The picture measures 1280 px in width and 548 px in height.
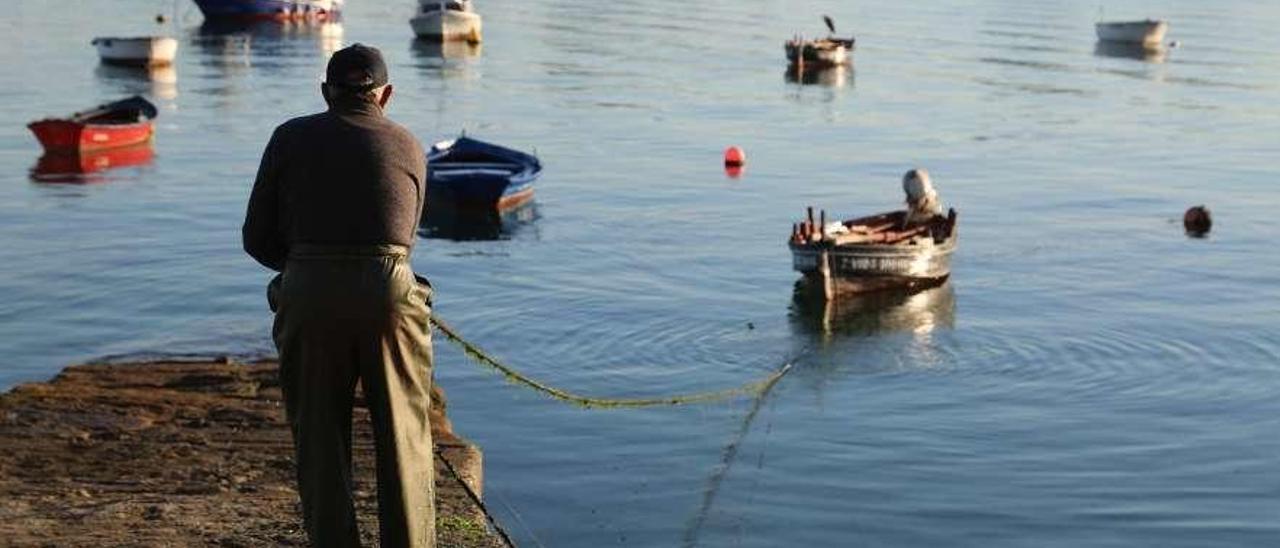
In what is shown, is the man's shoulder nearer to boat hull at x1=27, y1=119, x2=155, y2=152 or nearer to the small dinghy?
boat hull at x1=27, y1=119, x2=155, y2=152

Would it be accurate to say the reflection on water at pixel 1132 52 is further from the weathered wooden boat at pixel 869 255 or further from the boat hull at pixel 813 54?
the weathered wooden boat at pixel 869 255

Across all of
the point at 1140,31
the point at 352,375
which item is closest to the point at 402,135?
the point at 352,375

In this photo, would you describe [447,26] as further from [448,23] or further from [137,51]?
[137,51]

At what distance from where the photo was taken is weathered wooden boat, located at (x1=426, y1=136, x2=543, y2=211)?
3650 cm

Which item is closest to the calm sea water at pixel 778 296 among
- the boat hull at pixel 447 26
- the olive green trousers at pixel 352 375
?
the olive green trousers at pixel 352 375

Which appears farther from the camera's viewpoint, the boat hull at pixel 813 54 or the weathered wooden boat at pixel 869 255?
the boat hull at pixel 813 54

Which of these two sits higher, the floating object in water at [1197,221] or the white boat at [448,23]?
the white boat at [448,23]

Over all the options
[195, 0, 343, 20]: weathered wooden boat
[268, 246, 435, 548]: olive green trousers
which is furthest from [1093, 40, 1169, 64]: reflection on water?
[268, 246, 435, 548]: olive green trousers

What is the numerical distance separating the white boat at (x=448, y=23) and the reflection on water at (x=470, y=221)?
4520 centimetres

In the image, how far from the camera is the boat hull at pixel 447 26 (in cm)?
8194

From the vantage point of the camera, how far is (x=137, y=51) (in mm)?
66000

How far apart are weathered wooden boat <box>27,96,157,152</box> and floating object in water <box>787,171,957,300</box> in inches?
828

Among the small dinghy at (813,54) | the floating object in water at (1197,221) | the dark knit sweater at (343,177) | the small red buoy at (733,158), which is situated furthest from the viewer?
the small dinghy at (813,54)

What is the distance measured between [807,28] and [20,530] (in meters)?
92.7
